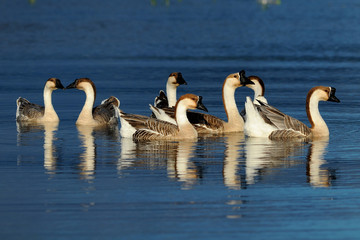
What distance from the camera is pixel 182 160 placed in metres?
13.6

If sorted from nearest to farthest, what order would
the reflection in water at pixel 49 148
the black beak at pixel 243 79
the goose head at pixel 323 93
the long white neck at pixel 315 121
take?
the reflection in water at pixel 49 148, the long white neck at pixel 315 121, the goose head at pixel 323 93, the black beak at pixel 243 79

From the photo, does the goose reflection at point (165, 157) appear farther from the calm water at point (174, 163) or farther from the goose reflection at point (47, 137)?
the goose reflection at point (47, 137)

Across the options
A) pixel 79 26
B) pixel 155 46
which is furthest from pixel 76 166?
pixel 79 26

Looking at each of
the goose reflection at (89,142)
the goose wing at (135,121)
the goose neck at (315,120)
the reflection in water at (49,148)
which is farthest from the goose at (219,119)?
the reflection in water at (49,148)

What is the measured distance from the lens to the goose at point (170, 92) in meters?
18.8

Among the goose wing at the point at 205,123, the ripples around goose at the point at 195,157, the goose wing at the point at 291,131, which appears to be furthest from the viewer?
the goose wing at the point at 205,123

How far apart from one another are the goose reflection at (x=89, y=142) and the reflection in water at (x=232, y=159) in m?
1.95

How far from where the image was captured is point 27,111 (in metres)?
18.7

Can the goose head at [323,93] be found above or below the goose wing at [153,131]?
above

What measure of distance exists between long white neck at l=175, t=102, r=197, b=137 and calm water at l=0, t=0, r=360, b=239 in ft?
1.36

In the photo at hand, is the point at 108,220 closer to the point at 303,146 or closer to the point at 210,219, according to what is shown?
the point at 210,219

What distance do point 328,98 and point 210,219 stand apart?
7814 mm

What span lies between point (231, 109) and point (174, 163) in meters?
4.91

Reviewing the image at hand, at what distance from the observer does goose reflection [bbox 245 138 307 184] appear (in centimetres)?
1257
